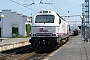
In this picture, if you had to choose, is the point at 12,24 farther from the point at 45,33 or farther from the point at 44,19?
the point at 45,33

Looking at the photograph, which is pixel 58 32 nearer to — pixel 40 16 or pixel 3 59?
pixel 40 16

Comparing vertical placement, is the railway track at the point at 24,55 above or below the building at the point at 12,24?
below

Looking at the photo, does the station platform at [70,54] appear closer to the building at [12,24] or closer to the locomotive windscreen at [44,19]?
the locomotive windscreen at [44,19]

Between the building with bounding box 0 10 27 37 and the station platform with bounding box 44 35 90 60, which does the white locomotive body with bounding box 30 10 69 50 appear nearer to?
the station platform with bounding box 44 35 90 60

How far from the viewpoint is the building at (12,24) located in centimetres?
6341

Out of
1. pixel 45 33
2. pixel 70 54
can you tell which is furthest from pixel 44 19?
pixel 70 54

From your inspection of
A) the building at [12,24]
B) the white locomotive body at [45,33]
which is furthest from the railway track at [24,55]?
the building at [12,24]

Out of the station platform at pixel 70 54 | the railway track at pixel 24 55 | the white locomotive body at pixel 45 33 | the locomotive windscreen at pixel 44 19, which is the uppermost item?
the locomotive windscreen at pixel 44 19

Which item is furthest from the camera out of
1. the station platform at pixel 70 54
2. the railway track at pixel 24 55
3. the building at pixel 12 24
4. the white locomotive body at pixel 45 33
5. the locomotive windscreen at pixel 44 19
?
the building at pixel 12 24

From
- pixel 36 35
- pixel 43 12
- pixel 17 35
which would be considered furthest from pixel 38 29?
pixel 17 35

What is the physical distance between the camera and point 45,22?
21.1 meters

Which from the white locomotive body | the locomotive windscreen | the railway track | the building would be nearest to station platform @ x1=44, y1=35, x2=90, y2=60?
the railway track

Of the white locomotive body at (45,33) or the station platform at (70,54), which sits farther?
the white locomotive body at (45,33)

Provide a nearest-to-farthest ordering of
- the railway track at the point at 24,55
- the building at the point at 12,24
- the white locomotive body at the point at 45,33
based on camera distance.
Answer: the railway track at the point at 24,55 → the white locomotive body at the point at 45,33 → the building at the point at 12,24
